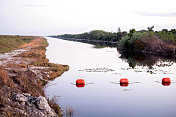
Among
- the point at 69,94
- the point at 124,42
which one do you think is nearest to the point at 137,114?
the point at 69,94

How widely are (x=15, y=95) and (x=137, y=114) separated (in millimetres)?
7586

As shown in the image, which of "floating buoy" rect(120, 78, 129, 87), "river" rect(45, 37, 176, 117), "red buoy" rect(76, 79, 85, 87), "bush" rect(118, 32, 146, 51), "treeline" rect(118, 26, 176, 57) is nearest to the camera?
"river" rect(45, 37, 176, 117)

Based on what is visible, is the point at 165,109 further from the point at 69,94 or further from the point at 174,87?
the point at 69,94

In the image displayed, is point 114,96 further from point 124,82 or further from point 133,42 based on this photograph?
point 133,42

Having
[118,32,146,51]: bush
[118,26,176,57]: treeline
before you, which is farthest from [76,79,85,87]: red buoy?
[118,32,146,51]: bush

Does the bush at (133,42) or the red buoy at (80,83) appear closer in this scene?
the red buoy at (80,83)

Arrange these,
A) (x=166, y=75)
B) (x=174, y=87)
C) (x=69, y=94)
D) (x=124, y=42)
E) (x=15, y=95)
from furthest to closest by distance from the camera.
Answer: (x=124, y=42) < (x=166, y=75) < (x=174, y=87) < (x=69, y=94) < (x=15, y=95)

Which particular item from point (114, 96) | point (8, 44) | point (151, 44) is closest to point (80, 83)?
point (114, 96)

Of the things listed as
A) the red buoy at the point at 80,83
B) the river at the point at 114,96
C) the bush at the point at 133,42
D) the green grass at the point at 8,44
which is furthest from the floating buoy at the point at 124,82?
the bush at the point at 133,42

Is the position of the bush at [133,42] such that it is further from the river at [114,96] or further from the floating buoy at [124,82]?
the floating buoy at [124,82]

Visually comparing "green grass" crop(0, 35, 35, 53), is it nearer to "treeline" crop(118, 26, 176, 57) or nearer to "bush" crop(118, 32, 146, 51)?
"bush" crop(118, 32, 146, 51)

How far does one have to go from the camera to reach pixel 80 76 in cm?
2383

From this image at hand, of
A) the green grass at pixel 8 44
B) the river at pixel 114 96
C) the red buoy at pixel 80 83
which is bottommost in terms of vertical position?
the river at pixel 114 96

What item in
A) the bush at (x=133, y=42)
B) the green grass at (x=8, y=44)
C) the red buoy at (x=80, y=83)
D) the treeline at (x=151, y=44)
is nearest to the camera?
the red buoy at (x=80, y=83)
